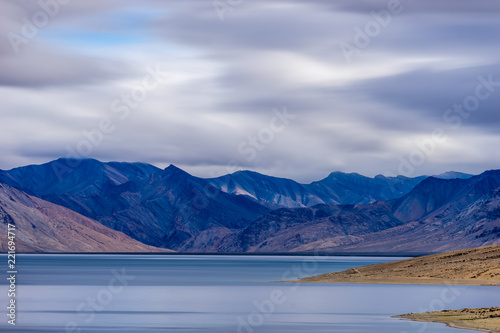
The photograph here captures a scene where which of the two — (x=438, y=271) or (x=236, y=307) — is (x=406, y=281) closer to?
(x=438, y=271)

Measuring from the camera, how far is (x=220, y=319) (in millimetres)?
74875

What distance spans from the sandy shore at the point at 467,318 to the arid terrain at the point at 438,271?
4995cm

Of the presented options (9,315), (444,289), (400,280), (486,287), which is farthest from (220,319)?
(400,280)

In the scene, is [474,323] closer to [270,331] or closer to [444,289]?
[270,331]

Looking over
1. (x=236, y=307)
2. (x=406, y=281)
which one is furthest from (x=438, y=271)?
(x=236, y=307)

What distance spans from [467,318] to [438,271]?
229 feet

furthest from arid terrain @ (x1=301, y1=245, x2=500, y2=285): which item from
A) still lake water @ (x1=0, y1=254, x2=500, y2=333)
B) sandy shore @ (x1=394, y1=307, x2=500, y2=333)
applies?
sandy shore @ (x1=394, y1=307, x2=500, y2=333)

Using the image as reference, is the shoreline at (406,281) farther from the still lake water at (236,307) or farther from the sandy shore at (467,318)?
the sandy shore at (467,318)

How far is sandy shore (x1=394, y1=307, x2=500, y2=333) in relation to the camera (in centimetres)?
6381

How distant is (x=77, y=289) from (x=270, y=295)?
30762mm

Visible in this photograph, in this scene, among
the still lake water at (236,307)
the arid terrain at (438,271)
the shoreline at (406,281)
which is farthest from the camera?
the arid terrain at (438,271)

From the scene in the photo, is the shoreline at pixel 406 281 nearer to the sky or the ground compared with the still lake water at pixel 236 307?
nearer to the ground

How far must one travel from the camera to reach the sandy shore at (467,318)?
2512 inches

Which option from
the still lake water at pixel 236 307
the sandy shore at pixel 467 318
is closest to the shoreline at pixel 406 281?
the still lake water at pixel 236 307
